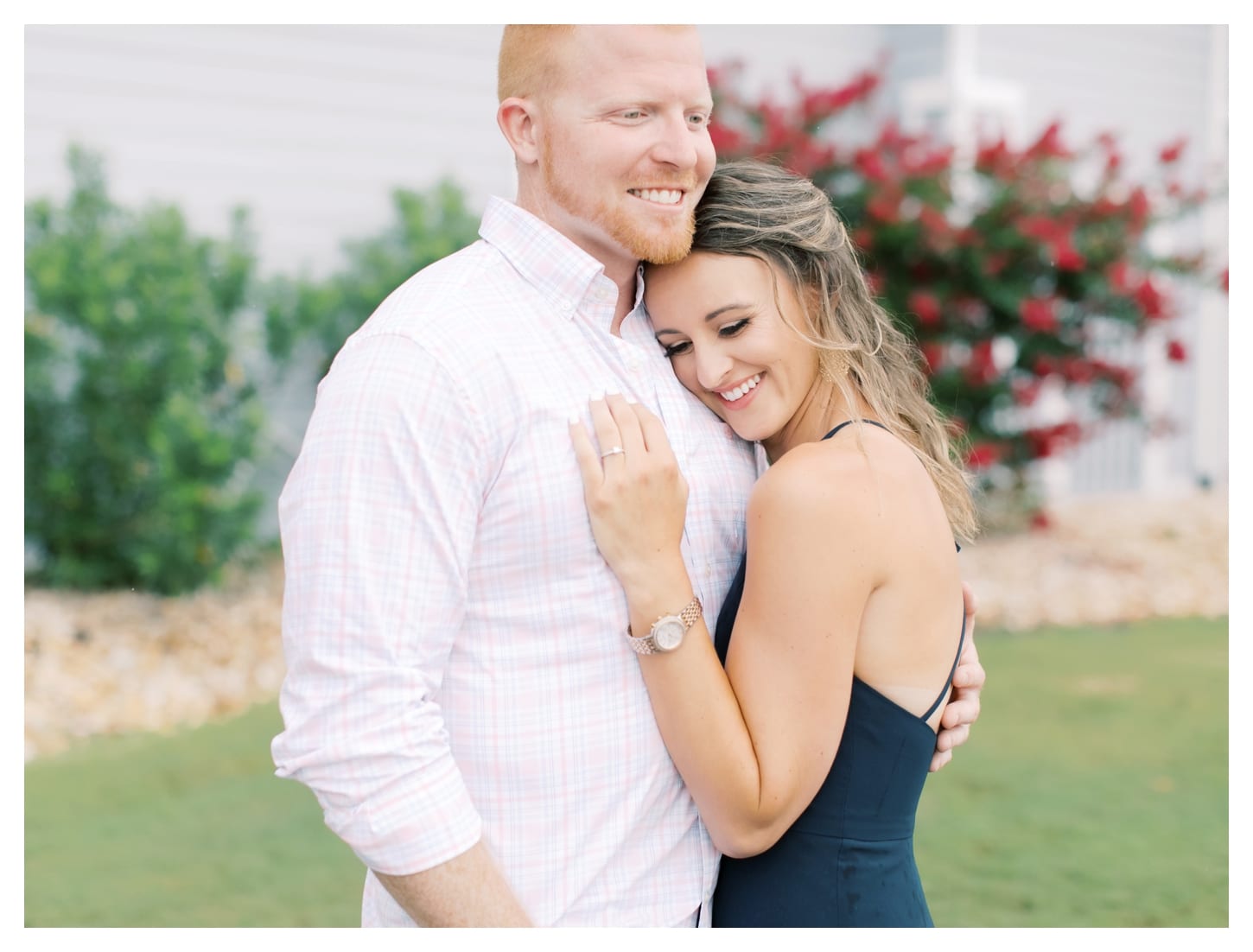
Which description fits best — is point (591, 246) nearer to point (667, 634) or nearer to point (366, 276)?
point (667, 634)

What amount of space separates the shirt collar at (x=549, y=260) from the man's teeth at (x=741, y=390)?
33 cm

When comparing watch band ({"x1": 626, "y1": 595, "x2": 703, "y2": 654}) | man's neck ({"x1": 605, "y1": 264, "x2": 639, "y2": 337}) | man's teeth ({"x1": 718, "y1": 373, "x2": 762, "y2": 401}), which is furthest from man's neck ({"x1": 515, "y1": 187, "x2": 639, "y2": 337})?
watch band ({"x1": 626, "y1": 595, "x2": 703, "y2": 654})

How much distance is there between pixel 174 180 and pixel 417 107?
1644mm

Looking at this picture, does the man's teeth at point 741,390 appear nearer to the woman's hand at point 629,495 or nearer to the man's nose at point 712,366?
the man's nose at point 712,366

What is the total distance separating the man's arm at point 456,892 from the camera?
1699 mm

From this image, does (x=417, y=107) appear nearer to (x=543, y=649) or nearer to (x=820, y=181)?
(x=820, y=181)

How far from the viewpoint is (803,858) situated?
2.08 metres

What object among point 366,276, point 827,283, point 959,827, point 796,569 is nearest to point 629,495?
point 796,569

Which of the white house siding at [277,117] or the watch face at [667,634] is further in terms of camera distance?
the white house siding at [277,117]

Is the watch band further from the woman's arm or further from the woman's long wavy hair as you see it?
the woman's long wavy hair

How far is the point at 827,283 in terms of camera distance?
2.26 meters

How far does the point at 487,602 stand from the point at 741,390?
2.19 ft

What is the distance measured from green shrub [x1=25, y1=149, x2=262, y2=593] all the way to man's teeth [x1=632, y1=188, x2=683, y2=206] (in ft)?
15.0

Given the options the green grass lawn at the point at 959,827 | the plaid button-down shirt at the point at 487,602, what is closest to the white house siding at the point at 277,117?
the green grass lawn at the point at 959,827
